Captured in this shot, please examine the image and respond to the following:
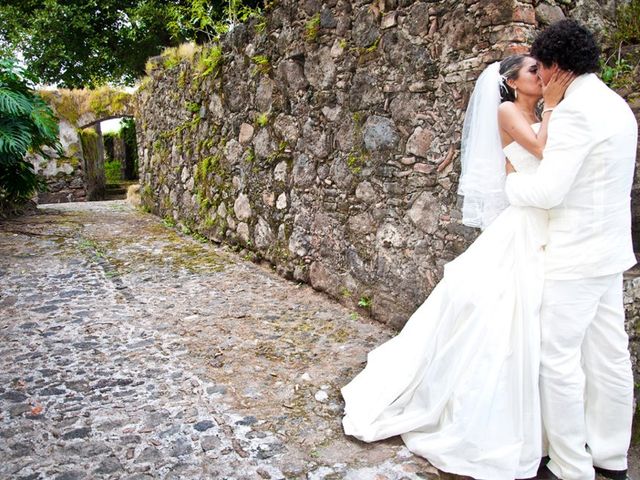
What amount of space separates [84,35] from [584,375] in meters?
16.0

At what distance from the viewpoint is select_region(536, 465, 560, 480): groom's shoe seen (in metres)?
2.30

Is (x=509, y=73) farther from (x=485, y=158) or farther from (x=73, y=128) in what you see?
(x=73, y=128)

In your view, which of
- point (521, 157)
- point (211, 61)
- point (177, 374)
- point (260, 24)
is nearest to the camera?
point (521, 157)

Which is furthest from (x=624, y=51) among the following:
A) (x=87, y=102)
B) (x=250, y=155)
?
(x=87, y=102)

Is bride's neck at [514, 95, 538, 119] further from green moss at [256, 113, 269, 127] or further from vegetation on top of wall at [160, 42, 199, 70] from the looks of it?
vegetation on top of wall at [160, 42, 199, 70]

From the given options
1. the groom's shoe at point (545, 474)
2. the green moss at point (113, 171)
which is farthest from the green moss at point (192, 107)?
the green moss at point (113, 171)

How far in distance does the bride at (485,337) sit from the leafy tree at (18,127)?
6891mm

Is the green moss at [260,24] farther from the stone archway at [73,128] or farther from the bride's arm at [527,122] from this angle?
the stone archway at [73,128]

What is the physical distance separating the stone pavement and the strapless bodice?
139 cm

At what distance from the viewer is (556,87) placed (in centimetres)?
226

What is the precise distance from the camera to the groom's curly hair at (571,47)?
6.97 ft

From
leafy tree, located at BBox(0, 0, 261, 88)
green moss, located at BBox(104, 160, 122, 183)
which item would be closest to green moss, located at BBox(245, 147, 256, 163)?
leafy tree, located at BBox(0, 0, 261, 88)

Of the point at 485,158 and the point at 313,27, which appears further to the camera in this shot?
the point at 313,27

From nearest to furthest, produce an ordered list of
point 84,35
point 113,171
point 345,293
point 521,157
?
1. point 521,157
2. point 345,293
3. point 84,35
4. point 113,171
